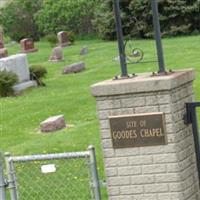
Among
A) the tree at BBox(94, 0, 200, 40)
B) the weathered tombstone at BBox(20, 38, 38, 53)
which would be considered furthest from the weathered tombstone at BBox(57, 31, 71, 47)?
the tree at BBox(94, 0, 200, 40)

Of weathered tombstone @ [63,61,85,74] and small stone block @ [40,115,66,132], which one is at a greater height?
small stone block @ [40,115,66,132]

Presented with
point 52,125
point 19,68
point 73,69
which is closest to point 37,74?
point 19,68

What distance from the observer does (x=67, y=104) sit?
1919cm

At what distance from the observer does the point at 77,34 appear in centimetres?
4644

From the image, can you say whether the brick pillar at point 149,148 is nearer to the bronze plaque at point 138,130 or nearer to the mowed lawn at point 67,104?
the bronze plaque at point 138,130

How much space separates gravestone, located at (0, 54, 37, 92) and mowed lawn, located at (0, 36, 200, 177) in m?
0.30

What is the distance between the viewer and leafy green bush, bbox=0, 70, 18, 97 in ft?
71.1

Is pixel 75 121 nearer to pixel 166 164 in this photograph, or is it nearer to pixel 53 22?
pixel 166 164

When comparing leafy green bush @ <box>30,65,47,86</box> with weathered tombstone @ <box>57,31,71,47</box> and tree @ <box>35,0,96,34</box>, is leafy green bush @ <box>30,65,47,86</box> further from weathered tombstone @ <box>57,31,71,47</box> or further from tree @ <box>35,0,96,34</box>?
tree @ <box>35,0,96,34</box>

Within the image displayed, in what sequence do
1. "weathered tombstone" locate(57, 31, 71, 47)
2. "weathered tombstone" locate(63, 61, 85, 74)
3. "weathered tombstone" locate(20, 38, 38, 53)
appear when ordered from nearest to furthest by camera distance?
"weathered tombstone" locate(63, 61, 85, 74) → "weathered tombstone" locate(20, 38, 38, 53) → "weathered tombstone" locate(57, 31, 71, 47)

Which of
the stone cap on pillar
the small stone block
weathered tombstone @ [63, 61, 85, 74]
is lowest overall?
weathered tombstone @ [63, 61, 85, 74]

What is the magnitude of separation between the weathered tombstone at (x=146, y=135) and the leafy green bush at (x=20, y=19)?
39.7m

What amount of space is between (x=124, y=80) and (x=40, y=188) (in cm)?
313

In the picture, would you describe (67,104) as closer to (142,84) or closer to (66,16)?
(142,84)
